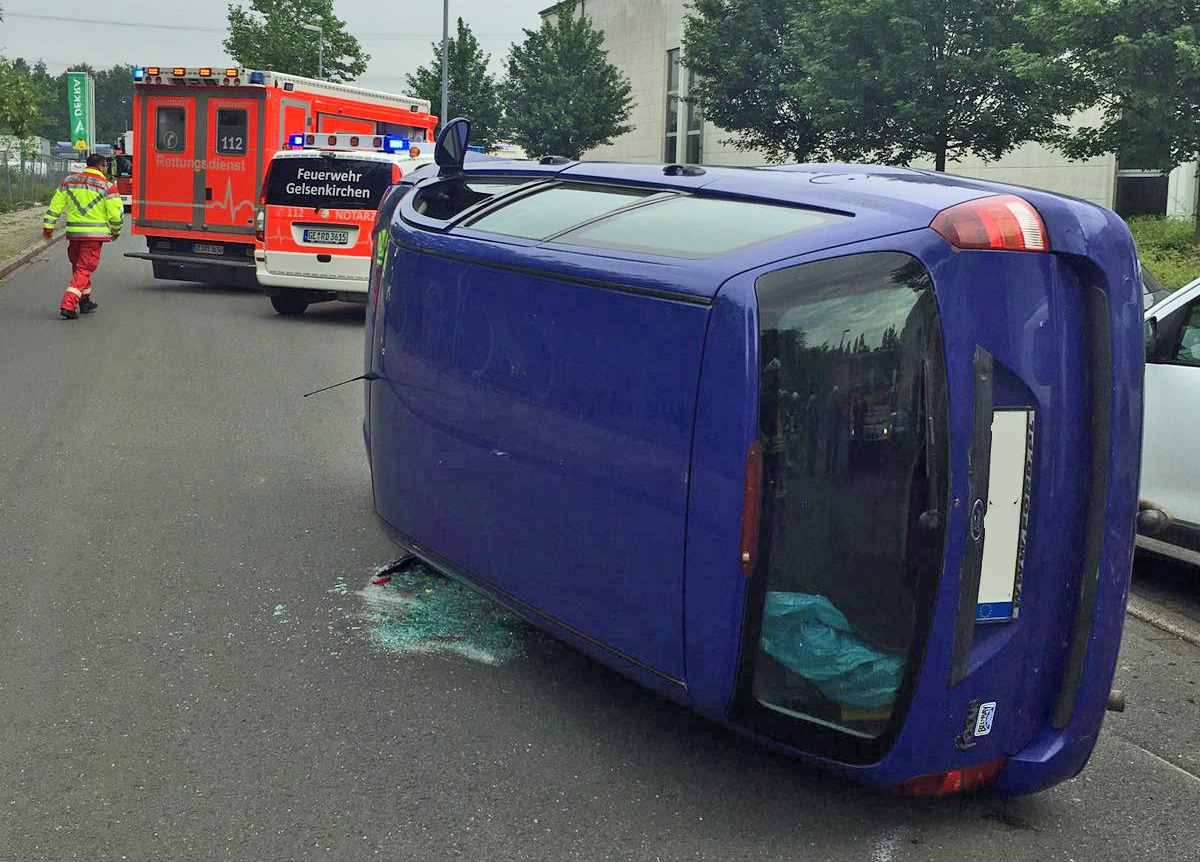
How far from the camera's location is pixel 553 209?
4715 mm

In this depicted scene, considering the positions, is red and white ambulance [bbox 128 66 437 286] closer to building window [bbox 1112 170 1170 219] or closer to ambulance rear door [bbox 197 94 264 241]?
ambulance rear door [bbox 197 94 264 241]

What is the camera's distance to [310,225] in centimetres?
1553

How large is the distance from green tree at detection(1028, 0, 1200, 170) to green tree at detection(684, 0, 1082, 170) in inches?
65.2

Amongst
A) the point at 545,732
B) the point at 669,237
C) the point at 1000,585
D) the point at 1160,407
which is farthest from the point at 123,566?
the point at 1160,407

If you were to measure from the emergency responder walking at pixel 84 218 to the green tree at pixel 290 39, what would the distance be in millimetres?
43927

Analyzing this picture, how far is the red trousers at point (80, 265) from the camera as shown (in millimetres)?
15586

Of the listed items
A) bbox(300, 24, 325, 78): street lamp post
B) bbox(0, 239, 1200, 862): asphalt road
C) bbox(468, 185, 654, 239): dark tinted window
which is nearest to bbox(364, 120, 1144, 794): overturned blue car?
bbox(0, 239, 1200, 862): asphalt road

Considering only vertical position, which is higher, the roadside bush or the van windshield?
the van windshield

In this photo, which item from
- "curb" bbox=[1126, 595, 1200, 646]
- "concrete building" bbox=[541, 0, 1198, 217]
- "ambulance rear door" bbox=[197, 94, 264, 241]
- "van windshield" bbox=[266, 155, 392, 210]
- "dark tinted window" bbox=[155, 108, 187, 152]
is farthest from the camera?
"concrete building" bbox=[541, 0, 1198, 217]

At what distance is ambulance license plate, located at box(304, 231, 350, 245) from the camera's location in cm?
1543

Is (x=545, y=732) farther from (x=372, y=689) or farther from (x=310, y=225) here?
(x=310, y=225)

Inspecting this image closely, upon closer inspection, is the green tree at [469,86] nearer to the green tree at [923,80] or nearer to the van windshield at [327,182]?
the green tree at [923,80]

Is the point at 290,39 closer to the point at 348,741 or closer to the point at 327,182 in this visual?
the point at 327,182

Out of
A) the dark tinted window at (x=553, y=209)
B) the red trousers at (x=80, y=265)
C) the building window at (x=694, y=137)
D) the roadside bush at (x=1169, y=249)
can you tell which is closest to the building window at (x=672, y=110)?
the building window at (x=694, y=137)
